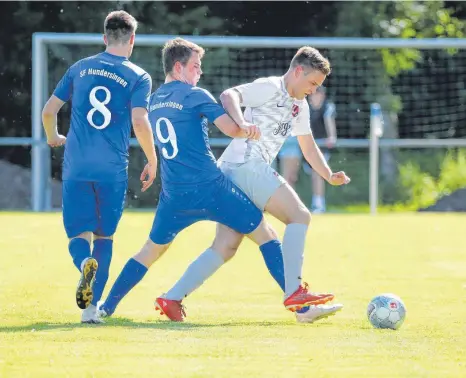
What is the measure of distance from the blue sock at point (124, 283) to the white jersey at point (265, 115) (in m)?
0.85

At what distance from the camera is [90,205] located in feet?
24.9

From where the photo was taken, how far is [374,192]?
19.8 metres

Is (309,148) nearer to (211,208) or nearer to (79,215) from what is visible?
(211,208)

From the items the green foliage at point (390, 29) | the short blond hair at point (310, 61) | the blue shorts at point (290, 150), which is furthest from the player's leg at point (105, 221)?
the green foliage at point (390, 29)

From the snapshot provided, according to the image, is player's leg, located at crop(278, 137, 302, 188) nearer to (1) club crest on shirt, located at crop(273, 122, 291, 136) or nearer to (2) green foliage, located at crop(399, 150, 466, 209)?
(2) green foliage, located at crop(399, 150, 466, 209)

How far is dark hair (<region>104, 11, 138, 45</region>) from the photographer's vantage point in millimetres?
7570

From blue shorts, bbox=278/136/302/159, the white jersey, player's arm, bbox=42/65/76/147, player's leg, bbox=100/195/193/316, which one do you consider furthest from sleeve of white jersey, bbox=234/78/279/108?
blue shorts, bbox=278/136/302/159

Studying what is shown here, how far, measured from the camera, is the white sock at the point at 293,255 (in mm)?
7641

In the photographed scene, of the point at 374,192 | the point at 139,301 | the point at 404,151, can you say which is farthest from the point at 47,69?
the point at 139,301

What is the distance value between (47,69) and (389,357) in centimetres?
1486

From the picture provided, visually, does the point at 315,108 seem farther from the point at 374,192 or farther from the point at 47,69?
the point at 47,69

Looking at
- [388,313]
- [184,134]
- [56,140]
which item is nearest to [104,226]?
[56,140]

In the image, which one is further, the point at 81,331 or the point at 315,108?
the point at 315,108

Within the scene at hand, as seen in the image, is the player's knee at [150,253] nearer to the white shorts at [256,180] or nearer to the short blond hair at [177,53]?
the white shorts at [256,180]
